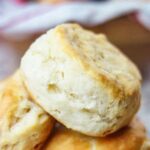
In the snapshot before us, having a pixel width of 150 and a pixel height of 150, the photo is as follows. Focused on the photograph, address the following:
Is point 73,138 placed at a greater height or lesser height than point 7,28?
greater

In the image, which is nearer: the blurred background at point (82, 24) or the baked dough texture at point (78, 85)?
the baked dough texture at point (78, 85)

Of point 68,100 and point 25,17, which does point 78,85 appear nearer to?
point 68,100

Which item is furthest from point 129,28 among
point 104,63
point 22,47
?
point 104,63

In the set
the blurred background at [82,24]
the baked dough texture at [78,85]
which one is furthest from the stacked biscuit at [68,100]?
the blurred background at [82,24]

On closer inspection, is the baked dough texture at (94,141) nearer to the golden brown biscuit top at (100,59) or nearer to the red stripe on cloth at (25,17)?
the golden brown biscuit top at (100,59)

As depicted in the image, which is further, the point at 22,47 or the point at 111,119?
the point at 22,47

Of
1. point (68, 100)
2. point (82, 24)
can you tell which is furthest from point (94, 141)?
point (82, 24)

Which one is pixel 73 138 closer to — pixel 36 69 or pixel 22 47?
pixel 36 69
